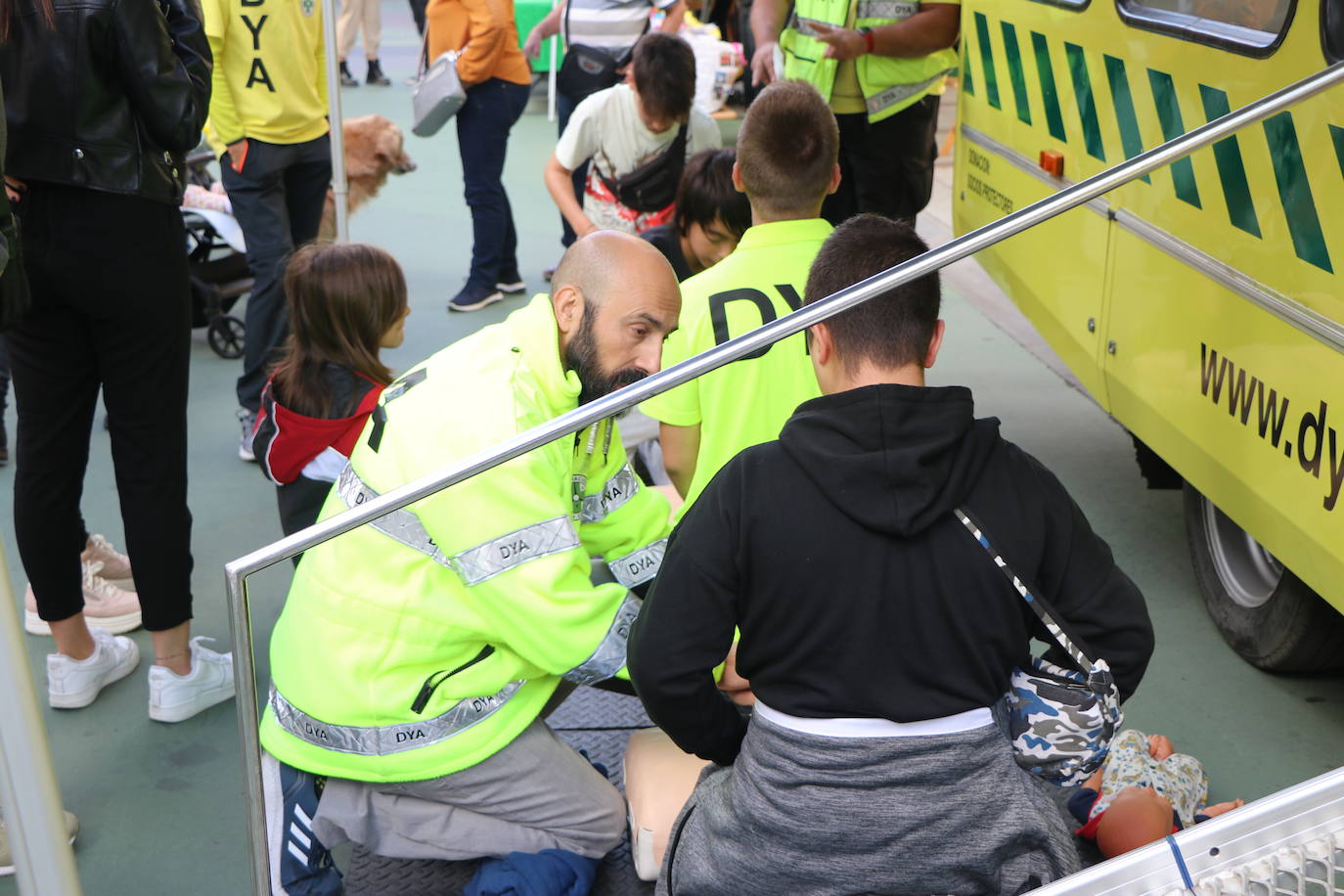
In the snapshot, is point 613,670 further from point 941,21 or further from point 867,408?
point 941,21

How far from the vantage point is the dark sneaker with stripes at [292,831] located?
89.7 inches

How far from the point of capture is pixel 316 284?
3.11m

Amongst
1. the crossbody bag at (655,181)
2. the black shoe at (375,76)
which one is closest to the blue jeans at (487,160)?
the crossbody bag at (655,181)

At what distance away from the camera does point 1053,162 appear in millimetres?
3863

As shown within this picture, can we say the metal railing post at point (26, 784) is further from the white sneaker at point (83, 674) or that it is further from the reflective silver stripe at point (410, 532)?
the white sneaker at point (83, 674)

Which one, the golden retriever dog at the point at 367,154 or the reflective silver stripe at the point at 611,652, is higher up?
the reflective silver stripe at the point at 611,652

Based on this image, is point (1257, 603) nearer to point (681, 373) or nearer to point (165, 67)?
point (681, 373)

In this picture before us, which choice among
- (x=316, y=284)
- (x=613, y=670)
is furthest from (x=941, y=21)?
(x=613, y=670)

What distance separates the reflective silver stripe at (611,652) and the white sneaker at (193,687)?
1318 mm

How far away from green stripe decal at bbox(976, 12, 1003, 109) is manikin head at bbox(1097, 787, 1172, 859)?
9.00 ft

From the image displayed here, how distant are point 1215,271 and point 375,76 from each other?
11.6 metres

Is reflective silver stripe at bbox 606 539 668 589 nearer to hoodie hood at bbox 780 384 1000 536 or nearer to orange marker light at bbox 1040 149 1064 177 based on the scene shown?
hoodie hood at bbox 780 384 1000 536

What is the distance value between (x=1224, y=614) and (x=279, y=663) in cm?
246

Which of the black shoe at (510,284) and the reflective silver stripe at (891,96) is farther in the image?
the black shoe at (510,284)
